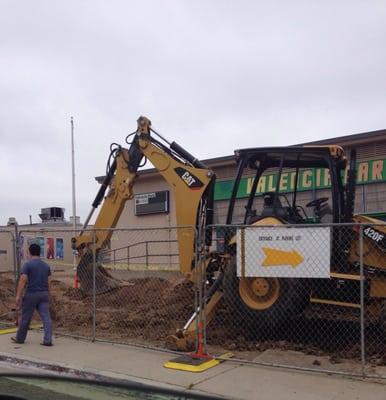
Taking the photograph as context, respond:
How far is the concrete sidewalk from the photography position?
20.4 feet

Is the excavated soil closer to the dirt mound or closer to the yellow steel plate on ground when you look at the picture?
the dirt mound

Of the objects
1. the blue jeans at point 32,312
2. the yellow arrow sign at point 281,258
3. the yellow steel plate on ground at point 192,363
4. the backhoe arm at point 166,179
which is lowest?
the yellow steel plate on ground at point 192,363

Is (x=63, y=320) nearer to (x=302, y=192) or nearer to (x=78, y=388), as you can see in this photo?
(x=302, y=192)

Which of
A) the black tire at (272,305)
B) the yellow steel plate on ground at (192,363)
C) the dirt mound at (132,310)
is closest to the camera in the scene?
the yellow steel plate on ground at (192,363)

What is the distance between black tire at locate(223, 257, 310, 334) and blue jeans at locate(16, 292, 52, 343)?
9.69 ft

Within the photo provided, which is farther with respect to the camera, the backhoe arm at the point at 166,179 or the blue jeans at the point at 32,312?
the backhoe arm at the point at 166,179

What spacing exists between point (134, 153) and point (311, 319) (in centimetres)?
492

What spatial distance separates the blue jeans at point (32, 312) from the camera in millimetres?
8992

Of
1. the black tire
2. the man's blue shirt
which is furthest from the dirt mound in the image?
the black tire

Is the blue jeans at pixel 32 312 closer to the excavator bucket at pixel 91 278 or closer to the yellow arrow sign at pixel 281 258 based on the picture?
the excavator bucket at pixel 91 278

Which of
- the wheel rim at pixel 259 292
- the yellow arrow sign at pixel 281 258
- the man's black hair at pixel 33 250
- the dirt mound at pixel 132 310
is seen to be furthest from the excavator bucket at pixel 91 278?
the yellow arrow sign at pixel 281 258

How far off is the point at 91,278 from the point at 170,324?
118 inches

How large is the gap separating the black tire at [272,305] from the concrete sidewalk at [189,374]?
1.06 m

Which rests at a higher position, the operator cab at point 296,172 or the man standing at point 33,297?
the operator cab at point 296,172
